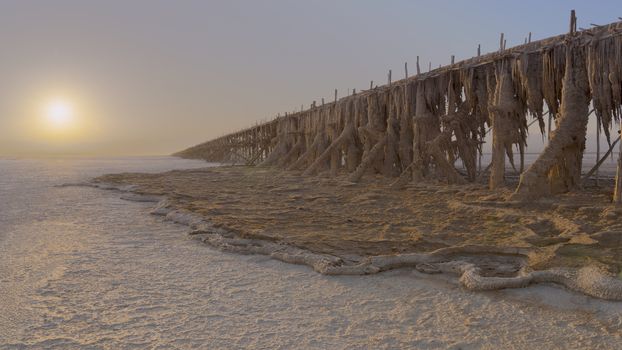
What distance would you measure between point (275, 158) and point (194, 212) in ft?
→ 56.3

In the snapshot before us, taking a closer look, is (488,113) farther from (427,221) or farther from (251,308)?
(251,308)

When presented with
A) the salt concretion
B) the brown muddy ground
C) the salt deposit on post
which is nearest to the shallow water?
the salt concretion

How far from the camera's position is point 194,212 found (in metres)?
8.27

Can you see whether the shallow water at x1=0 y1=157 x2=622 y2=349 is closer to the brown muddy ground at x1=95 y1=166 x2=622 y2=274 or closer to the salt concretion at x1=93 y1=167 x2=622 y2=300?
the salt concretion at x1=93 y1=167 x2=622 y2=300

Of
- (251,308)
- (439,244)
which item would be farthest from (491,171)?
(251,308)

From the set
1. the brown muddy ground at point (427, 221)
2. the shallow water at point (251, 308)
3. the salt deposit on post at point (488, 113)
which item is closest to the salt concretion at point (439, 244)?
the brown muddy ground at point (427, 221)

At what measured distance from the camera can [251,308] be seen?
11.6 ft

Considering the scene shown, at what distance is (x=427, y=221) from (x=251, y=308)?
419 cm

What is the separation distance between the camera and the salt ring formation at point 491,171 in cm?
462

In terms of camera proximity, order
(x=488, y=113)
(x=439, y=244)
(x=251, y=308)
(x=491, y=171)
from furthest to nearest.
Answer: (x=488, y=113)
(x=491, y=171)
(x=439, y=244)
(x=251, y=308)

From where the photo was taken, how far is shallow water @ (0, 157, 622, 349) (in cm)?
296

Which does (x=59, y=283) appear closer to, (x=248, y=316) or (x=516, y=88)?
(x=248, y=316)

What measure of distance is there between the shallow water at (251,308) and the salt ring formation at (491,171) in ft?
1.09

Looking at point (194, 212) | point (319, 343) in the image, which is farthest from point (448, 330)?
point (194, 212)
